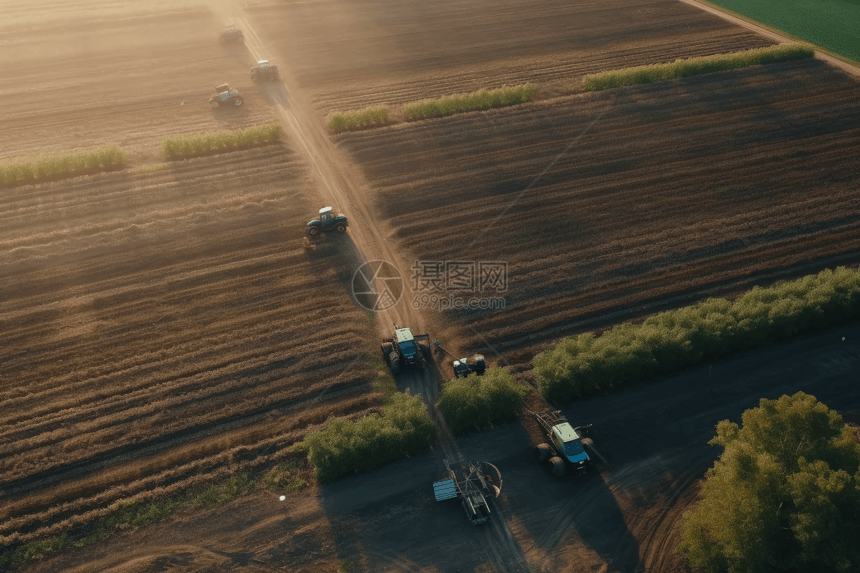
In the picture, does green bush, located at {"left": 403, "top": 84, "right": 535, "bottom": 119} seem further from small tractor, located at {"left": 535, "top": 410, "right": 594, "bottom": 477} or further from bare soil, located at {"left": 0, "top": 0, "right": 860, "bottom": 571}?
small tractor, located at {"left": 535, "top": 410, "right": 594, "bottom": 477}

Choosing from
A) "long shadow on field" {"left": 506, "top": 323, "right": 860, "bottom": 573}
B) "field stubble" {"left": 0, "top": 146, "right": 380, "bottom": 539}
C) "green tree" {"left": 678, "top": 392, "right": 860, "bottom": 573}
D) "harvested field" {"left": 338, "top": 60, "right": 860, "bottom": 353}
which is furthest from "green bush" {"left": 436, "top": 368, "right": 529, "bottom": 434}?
"green tree" {"left": 678, "top": 392, "right": 860, "bottom": 573}

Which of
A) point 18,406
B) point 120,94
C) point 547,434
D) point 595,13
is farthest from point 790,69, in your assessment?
point 18,406

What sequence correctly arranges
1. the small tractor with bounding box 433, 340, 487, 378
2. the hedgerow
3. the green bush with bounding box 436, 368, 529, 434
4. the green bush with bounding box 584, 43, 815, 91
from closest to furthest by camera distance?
the green bush with bounding box 436, 368, 529, 434 < the hedgerow < the small tractor with bounding box 433, 340, 487, 378 < the green bush with bounding box 584, 43, 815, 91

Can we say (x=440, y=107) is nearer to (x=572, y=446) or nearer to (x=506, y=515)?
(x=572, y=446)

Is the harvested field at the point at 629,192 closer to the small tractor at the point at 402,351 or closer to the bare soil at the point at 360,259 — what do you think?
the bare soil at the point at 360,259

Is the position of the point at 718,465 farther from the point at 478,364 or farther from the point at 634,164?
the point at 634,164

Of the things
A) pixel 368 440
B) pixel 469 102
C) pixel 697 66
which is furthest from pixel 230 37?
pixel 368 440
